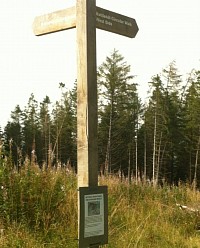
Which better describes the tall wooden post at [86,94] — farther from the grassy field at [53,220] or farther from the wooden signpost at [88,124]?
the grassy field at [53,220]

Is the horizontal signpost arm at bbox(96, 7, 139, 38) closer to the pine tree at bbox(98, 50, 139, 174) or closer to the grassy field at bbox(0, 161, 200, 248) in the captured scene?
the grassy field at bbox(0, 161, 200, 248)

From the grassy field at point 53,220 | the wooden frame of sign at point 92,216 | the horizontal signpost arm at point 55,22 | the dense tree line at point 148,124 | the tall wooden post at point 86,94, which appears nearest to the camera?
the wooden frame of sign at point 92,216

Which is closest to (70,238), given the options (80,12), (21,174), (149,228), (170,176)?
(21,174)

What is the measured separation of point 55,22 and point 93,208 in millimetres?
1666

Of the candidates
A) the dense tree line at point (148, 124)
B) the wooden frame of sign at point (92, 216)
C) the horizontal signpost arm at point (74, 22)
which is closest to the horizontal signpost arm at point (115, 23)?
the horizontal signpost arm at point (74, 22)

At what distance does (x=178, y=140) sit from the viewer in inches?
1666

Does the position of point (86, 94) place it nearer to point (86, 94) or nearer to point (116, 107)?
point (86, 94)

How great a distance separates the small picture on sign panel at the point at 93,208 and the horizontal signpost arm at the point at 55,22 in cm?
150

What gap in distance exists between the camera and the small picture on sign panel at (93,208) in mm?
3018

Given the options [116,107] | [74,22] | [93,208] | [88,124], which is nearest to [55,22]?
[74,22]

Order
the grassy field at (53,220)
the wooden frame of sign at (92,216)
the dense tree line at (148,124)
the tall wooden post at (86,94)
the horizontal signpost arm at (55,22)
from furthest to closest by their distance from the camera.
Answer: the dense tree line at (148,124), the grassy field at (53,220), the horizontal signpost arm at (55,22), the tall wooden post at (86,94), the wooden frame of sign at (92,216)

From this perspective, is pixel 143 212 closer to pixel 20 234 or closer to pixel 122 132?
pixel 20 234

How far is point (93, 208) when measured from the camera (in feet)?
9.98

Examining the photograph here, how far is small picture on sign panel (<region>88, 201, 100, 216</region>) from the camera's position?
9.90 ft
